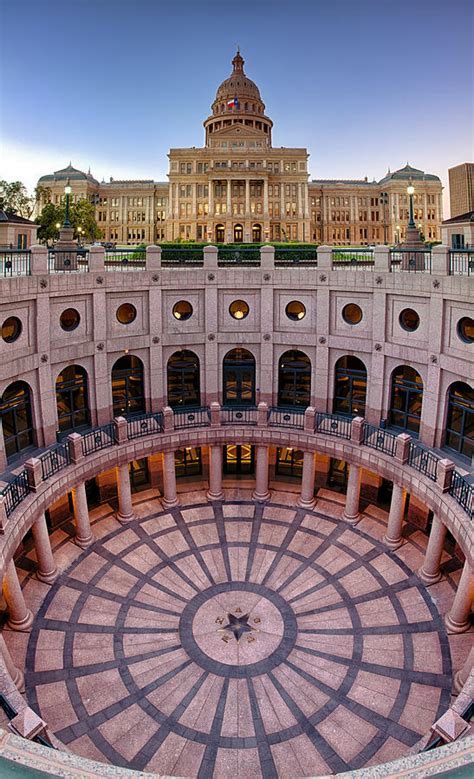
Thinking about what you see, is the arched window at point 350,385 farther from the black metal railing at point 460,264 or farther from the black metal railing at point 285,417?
the black metal railing at point 460,264

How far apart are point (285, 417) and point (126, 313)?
30.0 feet

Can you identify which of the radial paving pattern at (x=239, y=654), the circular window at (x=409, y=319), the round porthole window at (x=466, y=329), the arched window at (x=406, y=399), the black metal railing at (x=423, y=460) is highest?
the circular window at (x=409, y=319)

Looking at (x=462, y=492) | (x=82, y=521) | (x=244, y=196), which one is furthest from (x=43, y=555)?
(x=244, y=196)

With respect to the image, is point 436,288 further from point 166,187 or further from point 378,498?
point 166,187

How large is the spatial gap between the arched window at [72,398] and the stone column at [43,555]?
5350 mm

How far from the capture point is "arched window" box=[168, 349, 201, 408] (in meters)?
25.8

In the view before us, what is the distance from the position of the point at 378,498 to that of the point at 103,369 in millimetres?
14520

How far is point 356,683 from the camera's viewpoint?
1505 cm

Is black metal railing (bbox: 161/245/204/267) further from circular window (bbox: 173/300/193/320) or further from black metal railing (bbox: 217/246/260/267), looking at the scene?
circular window (bbox: 173/300/193/320)

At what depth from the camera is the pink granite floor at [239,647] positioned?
13.3 metres

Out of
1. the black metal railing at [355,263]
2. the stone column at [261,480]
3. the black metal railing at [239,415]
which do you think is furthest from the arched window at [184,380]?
the black metal railing at [355,263]

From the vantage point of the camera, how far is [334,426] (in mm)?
23188

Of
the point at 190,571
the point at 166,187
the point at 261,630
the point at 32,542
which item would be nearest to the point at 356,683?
the point at 261,630

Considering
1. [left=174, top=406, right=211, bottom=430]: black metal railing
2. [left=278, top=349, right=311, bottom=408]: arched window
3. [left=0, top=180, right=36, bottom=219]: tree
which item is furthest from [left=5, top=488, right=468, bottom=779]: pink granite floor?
[left=0, top=180, right=36, bottom=219]: tree
